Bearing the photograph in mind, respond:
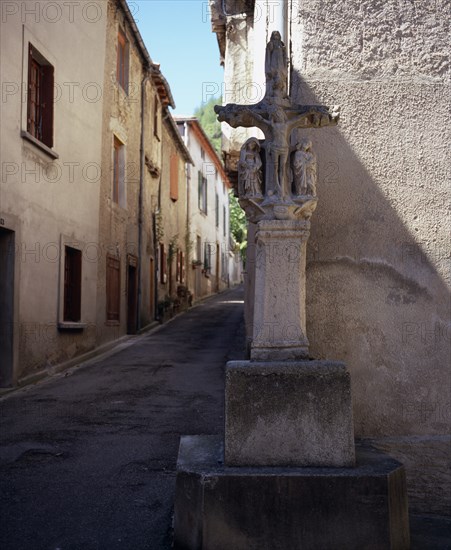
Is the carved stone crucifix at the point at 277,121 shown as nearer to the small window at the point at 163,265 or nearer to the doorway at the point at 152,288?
the doorway at the point at 152,288

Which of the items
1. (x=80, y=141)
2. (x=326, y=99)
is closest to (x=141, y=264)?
(x=80, y=141)

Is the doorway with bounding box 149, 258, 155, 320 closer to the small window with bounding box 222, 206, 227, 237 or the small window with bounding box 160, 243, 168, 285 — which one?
the small window with bounding box 160, 243, 168, 285

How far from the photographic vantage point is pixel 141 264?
16.8 meters

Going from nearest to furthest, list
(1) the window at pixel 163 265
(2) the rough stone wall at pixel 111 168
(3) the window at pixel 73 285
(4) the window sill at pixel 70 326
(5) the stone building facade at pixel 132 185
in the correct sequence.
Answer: (4) the window sill at pixel 70 326 < (3) the window at pixel 73 285 < (2) the rough stone wall at pixel 111 168 < (5) the stone building facade at pixel 132 185 < (1) the window at pixel 163 265

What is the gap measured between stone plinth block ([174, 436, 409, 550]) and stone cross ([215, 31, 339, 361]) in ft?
2.23

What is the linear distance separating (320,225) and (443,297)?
3.18ft

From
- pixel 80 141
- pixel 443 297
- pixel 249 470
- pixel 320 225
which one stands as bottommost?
pixel 249 470

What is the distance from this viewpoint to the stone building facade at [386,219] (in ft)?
13.8

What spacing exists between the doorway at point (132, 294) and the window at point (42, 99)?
6.08 metres

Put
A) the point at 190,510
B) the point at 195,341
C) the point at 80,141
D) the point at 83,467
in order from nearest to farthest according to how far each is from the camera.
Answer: the point at 190,510 → the point at 83,467 → the point at 80,141 → the point at 195,341

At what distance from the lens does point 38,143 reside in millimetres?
9453

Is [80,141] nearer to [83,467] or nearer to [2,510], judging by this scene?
[83,467]

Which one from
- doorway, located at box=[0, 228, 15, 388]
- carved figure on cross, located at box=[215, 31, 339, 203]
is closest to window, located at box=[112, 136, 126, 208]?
doorway, located at box=[0, 228, 15, 388]

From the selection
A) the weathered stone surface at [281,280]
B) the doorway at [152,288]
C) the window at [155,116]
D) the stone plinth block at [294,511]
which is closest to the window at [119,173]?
the doorway at [152,288]
